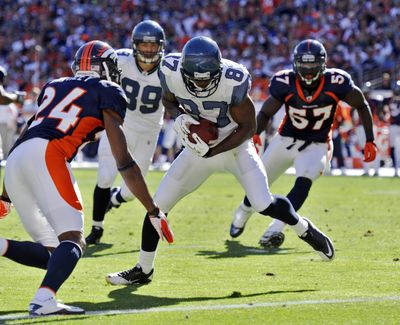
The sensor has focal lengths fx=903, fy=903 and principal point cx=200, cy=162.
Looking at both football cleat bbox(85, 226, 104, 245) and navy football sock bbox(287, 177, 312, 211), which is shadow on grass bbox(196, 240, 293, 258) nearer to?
navy football sock bbox(287, 177, 312, 211)

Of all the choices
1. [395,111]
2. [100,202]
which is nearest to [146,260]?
[100,202]

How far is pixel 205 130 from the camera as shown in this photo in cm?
598

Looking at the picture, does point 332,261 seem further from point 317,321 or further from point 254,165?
point 317,321

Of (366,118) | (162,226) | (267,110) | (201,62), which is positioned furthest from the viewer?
(267,110)

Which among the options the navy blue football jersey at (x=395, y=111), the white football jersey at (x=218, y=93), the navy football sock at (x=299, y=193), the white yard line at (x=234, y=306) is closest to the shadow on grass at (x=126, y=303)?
the white yard line at (x=234, y=306)

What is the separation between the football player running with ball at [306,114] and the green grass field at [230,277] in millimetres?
712

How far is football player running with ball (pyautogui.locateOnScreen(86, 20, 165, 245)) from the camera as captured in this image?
7988mm

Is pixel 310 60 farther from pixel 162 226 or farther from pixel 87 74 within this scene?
pixel 162 226

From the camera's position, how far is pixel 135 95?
8.45 metres

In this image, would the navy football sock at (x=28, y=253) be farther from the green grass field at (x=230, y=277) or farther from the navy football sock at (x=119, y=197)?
the navy football sock at (x=119, y=197)

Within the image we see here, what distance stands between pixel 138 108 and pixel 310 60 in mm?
1754

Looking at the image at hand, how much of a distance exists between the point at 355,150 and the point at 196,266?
1388 cm

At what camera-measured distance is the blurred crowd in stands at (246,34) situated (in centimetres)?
2111

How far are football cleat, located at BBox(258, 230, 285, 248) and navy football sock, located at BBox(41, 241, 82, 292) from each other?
3.18 metres
